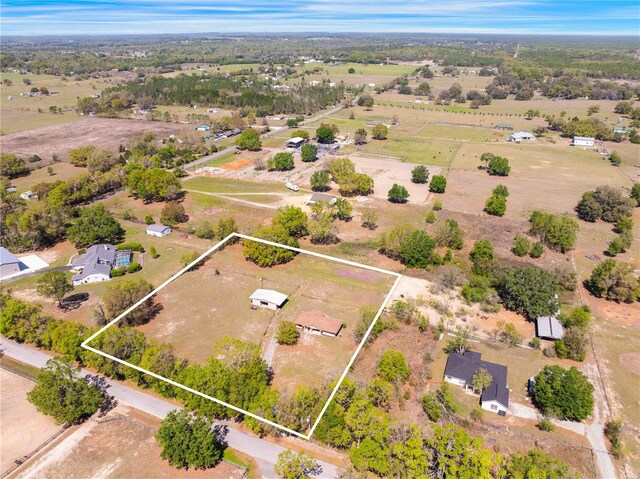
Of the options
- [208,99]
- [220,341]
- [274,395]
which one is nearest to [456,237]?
Answer: [274,395]

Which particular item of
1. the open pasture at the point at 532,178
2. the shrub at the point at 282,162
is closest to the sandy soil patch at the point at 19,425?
the shrub at the point at 282,162

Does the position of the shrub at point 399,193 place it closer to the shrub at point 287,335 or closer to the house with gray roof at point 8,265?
the house with gray roof at point 8,265

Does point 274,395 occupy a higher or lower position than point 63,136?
higher

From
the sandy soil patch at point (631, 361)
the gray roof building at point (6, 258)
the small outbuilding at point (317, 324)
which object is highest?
the small outbuilding at point (317, 324)

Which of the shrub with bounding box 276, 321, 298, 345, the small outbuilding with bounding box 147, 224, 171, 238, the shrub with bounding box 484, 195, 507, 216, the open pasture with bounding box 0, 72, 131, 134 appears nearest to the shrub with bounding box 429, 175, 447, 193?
the shrub with bounding box 484, 195, 507, 216

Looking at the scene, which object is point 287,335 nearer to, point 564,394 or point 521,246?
point 564,394

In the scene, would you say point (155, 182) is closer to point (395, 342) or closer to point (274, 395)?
point (395, 342)

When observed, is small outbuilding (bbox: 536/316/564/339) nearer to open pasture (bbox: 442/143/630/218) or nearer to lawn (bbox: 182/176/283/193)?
open pasture (bbox: 442/143/630/218)
